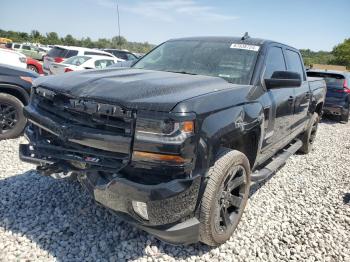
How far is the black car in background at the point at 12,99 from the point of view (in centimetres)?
522

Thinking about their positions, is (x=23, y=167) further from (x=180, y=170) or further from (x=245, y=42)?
(x=245, y=42)

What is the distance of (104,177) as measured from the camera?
236 centimetres

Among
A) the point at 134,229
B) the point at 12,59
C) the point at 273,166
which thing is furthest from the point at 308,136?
the point at 12,59

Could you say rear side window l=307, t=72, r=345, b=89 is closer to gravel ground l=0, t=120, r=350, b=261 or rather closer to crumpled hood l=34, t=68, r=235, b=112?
gravel ground l=0, t=120, r=350, b=261

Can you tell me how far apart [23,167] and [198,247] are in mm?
2611

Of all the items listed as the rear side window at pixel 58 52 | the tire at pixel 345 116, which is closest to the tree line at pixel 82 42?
the rear side window at pixel 58 52

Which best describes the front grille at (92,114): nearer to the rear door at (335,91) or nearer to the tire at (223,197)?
the tire at (223,197)

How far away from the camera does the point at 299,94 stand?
465cm

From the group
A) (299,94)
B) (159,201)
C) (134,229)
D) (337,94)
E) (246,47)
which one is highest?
(246,47)

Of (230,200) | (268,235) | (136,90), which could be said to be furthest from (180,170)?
(268,235)

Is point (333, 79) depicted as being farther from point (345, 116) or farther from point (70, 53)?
point (70, 53)

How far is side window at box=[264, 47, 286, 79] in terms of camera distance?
3.65 meters

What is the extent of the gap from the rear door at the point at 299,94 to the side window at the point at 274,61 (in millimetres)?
326

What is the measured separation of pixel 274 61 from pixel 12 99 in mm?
3982
